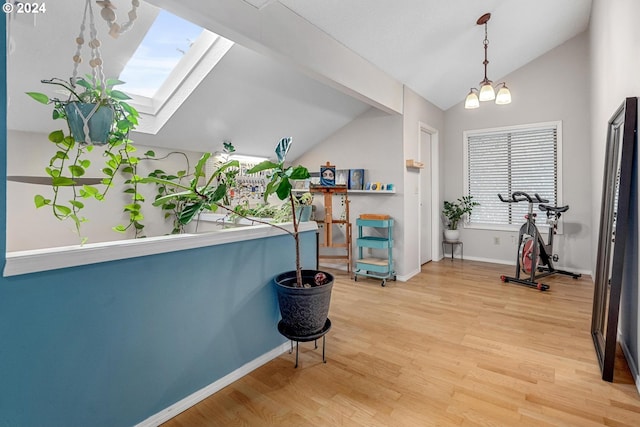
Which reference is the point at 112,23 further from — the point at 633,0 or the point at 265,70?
the point at 633,0

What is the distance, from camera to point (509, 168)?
4.89 metres

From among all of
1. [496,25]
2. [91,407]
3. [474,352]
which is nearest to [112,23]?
[91,407]

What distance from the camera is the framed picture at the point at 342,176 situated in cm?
458

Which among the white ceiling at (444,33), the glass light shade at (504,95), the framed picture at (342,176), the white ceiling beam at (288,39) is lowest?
the framed picture at (342,176)

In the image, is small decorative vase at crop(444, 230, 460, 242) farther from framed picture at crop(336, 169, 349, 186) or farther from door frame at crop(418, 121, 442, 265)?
framed picture at crop(336, 169, 349, 186)

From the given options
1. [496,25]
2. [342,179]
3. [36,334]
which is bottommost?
[36,334]

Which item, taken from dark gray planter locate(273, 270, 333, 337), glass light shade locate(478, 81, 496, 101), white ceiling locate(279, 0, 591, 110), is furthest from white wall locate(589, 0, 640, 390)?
dark gray planter locate(273, 270, 333, 337)

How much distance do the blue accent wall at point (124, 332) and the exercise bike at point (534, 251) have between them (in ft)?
10.9

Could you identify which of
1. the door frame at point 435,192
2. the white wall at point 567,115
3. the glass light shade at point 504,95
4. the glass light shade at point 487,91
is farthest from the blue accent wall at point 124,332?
the white wall at point 567,115

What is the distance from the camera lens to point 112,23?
4.13 feet

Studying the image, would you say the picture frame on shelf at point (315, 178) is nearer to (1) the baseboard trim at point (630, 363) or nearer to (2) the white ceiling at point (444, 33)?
(2) the white ceiling at point (444, 33)

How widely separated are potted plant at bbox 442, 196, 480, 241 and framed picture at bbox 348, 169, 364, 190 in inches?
69.7

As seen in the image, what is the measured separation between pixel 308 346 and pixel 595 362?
1.96 metres

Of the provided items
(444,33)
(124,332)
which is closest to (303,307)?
(124,332)
